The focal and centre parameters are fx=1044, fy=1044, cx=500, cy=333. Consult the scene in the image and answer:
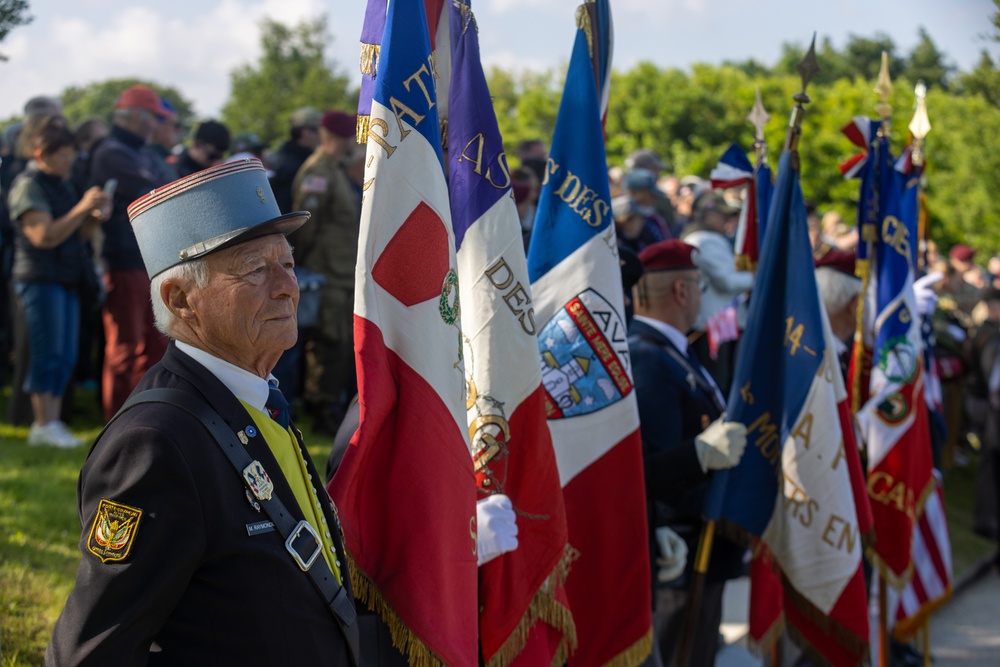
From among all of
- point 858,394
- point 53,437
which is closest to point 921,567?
point 858,394

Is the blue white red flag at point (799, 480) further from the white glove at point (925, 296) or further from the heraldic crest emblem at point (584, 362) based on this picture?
the white glove at point (925, 296)

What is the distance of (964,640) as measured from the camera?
24.2 feet

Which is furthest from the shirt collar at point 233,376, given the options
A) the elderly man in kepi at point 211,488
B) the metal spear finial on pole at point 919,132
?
the metal spear finial on pole at point 919,132

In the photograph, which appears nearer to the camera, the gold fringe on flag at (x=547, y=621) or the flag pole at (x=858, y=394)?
the gold fringe on flag at (x=547, y=621)

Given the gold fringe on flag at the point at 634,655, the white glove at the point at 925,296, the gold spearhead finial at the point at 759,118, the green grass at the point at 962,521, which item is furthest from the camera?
the green grass at the point at 962,521

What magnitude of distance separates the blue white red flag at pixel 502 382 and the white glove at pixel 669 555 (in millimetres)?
1002

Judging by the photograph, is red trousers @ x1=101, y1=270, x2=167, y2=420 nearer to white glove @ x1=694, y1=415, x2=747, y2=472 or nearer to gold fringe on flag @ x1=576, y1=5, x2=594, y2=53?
gold fringe on flag @ x1=576, y1=5, x2=594, y2=53

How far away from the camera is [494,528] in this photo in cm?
321

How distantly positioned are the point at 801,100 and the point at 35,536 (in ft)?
13.5

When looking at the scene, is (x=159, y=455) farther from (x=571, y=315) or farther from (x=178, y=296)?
(x=571, y=315)

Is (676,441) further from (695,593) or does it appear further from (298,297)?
(298,297)

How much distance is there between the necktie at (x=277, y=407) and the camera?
2607 millimetres

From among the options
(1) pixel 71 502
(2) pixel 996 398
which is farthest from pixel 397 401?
(2) pixel 996 398

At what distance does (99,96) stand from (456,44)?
133ft
